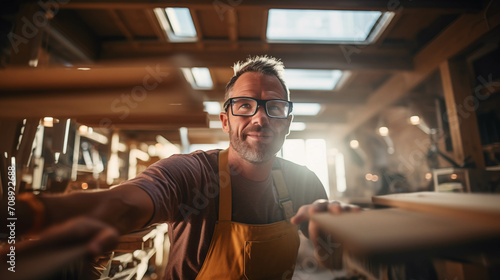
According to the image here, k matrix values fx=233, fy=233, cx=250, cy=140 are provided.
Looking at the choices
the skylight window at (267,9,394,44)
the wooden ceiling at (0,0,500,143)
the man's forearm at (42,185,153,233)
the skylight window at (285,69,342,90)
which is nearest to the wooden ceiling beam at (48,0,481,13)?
the wooden ceiling at (0,0,500,143)

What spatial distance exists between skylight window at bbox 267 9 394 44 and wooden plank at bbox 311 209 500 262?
3313mm

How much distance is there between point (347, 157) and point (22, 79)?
1086cm

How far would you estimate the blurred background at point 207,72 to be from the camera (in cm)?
104

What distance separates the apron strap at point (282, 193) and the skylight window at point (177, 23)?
2835mm

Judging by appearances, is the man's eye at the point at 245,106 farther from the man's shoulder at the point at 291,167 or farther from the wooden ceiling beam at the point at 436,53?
the wooden ceiling beam at the point at 436,53

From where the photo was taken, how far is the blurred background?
1.04 m

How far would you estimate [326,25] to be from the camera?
354 centimetres

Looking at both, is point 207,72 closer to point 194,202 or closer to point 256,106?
point 256,106

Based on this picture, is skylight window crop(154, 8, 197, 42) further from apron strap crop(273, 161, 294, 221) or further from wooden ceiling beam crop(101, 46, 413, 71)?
apron strap crop(273, 161, 294, 221)

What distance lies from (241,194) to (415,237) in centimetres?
101

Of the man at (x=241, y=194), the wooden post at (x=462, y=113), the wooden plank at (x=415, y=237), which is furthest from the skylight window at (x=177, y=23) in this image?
the wooden post at (x=462, y=113)

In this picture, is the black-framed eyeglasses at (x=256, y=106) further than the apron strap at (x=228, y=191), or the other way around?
the black-framed eyeglasses at (x=256, y=106)

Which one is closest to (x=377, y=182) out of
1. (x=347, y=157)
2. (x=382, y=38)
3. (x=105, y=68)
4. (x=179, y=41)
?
(x=347, y=157)

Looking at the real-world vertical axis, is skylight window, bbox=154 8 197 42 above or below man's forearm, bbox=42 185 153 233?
above
